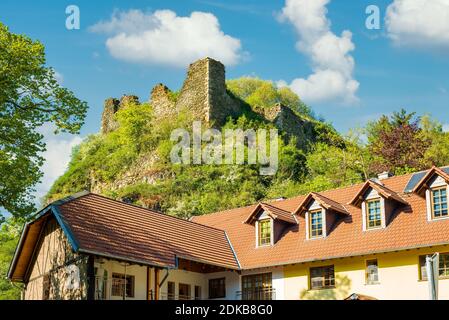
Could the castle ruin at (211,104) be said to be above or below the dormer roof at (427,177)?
above

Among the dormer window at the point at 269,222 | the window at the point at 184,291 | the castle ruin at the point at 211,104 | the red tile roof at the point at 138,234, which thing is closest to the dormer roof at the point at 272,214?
the dormer window at the point at 269,222

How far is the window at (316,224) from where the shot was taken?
92.2 feet

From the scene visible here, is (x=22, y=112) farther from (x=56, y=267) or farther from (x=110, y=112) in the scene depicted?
(x=110, y=112)

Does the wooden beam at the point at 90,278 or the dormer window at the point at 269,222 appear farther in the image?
the dormer window at the point at 269,222

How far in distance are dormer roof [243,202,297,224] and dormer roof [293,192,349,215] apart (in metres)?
0.76

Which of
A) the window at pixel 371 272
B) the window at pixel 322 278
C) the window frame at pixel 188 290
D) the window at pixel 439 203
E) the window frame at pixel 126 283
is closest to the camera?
the window at pixel 439 203

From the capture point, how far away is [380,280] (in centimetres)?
2530

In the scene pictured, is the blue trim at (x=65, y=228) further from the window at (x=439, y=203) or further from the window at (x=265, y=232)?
the window at (x=439, y=203)

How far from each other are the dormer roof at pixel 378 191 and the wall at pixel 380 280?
2401 millimetres

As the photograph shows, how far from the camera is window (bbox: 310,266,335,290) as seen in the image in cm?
2675

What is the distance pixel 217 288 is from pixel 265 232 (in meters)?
3.36

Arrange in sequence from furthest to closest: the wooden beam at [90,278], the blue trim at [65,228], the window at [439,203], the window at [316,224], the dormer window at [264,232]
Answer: the dormer window at [264,232], the window at [316,224], the window at [439,203], the wooden beam at [90,278], the blue trim at [65,228]

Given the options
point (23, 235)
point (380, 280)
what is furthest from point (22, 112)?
point (380, 280)
